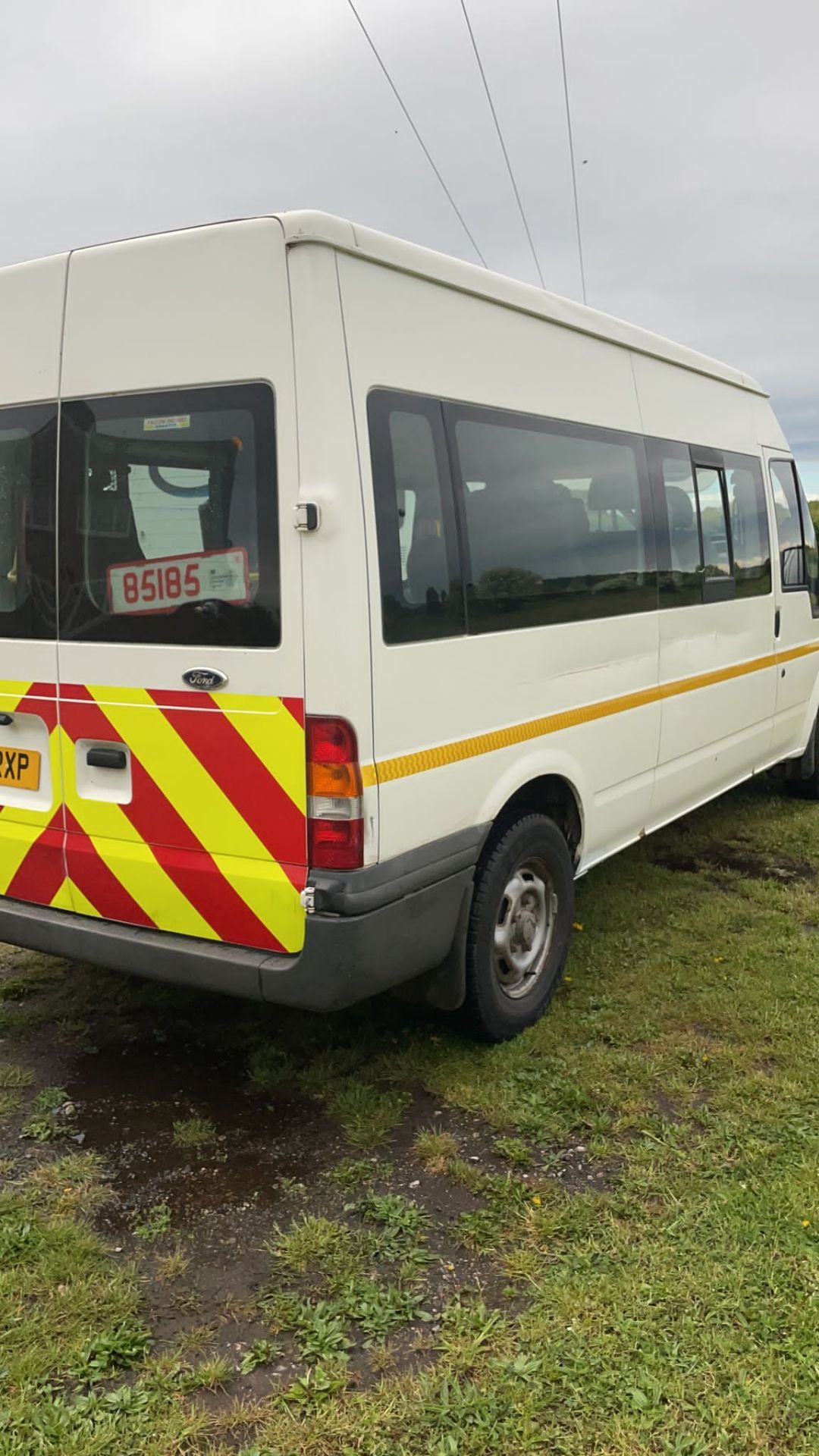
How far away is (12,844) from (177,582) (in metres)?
1.10

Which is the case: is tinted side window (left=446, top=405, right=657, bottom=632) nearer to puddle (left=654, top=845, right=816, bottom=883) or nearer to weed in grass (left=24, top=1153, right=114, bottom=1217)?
puddle (left=654, top=845, right=816, bottom=883)

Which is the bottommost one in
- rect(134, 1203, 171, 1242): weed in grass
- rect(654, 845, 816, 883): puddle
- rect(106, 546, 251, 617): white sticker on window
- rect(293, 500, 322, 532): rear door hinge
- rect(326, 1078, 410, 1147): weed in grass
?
rect(134, 1203, 171, 1242): weed in grass

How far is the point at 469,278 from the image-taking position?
3.44 meters

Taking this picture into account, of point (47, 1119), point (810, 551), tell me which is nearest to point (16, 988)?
point (47, 1119)

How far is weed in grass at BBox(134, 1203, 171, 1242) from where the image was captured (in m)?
2.83

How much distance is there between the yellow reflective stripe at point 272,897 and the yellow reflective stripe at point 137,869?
0.65 feet

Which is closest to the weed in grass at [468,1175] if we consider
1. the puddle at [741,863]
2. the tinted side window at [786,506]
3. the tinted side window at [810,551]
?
the puddle at [741,863]

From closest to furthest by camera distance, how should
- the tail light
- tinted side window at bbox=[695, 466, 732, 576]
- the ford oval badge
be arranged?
1. the tail light
2. the ford oval badge
3. tinted side window at bbox=[695, 466, 732, 576]

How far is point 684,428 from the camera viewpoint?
16.8 feet

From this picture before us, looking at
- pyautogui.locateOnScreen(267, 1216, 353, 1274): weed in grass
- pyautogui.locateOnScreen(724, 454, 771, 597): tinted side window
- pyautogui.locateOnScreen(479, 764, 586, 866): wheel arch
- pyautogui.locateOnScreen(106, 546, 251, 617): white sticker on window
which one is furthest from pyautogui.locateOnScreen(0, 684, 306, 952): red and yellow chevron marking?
pyautogui.locateOnScreen(724, 454, 771, 597): tinted side window

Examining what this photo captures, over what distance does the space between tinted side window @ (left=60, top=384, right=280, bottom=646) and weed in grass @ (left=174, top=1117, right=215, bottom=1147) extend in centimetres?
149

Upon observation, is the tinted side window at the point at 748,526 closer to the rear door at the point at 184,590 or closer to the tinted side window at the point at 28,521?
the rear door at the point at 184,590

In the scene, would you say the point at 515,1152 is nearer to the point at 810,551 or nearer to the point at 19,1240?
the point at 19,1240

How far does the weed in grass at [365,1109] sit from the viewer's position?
3279 mm
